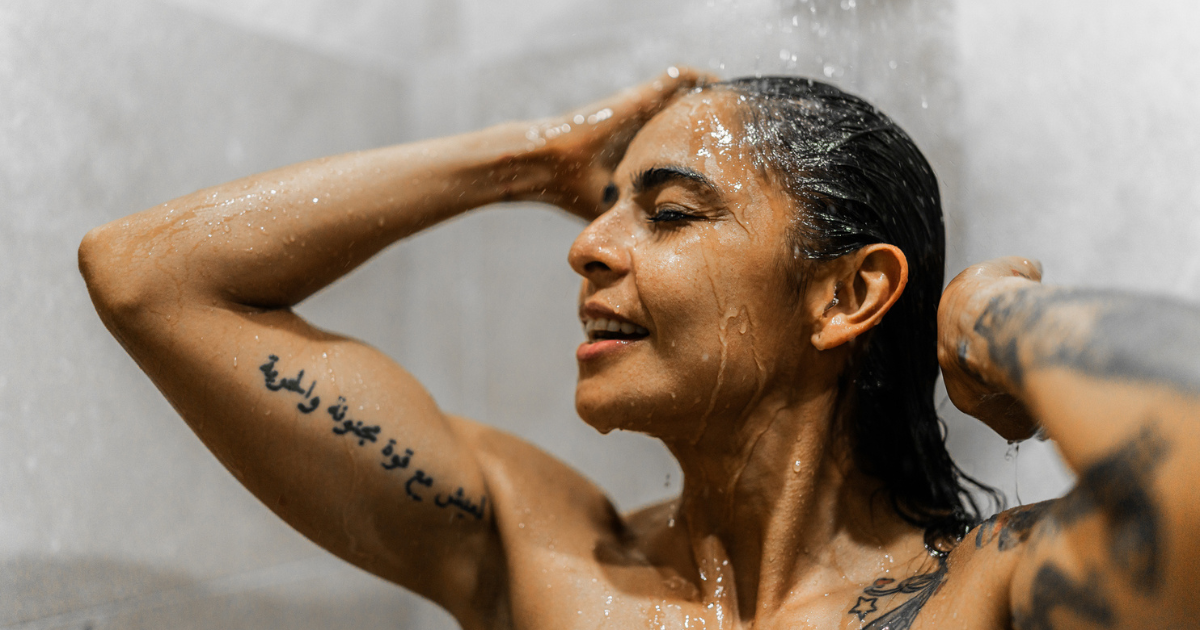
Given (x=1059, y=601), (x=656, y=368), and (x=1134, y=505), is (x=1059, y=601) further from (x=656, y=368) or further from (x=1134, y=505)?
(x=656, y=368)

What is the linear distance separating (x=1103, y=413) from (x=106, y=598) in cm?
116

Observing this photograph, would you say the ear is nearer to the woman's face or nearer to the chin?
the woman's face

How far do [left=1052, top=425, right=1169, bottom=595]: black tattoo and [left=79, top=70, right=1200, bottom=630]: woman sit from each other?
241 millimetres

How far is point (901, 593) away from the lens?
0.83 metres

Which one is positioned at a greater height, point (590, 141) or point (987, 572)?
point (590, 141)

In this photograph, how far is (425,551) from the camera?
1.01 metres

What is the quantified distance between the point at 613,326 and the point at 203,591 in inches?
30.6

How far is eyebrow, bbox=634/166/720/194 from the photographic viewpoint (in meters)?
0.91

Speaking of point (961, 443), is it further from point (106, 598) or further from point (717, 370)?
point (106, 598)

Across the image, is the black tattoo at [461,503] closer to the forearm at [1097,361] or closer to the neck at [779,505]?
the neck at [779,505]

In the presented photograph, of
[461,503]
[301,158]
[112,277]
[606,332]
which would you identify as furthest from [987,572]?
[301,158]

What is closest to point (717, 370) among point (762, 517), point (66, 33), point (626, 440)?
point (762, 517)

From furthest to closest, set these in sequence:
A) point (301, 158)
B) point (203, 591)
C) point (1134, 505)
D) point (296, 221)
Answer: point (301, 158) < point (203, 591) < point (296, 221) < point (1134, 505)

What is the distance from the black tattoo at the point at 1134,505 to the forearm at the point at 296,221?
71 centimetres
